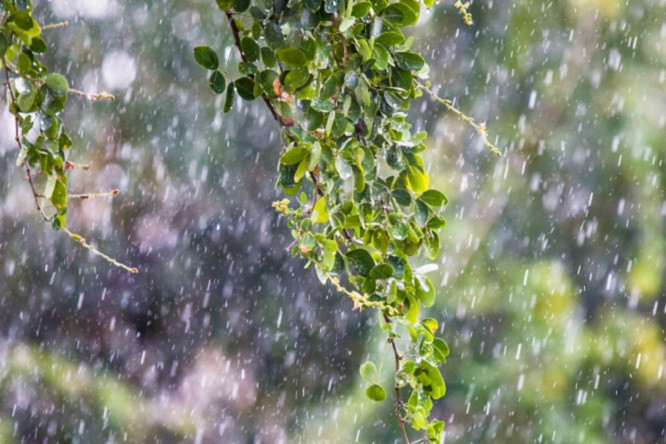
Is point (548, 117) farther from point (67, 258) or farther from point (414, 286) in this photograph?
point (414, 286)

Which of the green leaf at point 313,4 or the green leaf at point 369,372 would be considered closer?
the green leaf at point 313,4

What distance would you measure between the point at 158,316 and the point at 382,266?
2818mm

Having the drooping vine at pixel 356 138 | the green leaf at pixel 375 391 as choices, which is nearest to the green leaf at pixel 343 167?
the drooping vine at pixel 356 138

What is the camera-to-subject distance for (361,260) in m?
0.69

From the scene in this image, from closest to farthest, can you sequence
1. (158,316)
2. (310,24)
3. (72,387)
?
1. (310,24)
2. (72,387)
3. (158,316)

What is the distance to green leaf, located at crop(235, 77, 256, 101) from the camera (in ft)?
2.24

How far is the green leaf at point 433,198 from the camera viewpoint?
697 mm

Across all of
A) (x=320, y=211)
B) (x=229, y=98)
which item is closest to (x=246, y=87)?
(x=229, y=98)

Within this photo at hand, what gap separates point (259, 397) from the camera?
3.42 m

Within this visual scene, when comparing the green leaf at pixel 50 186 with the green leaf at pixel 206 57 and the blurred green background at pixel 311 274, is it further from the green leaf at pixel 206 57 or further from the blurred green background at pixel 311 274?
the blurred green background at pixel 311 274

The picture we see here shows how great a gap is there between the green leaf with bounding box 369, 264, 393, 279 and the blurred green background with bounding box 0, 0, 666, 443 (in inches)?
98.4

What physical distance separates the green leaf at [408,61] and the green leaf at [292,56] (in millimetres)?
78

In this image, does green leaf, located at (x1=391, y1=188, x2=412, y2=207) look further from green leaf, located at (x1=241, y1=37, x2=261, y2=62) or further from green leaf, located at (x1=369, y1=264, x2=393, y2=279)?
green leaf, located at (x1=241, y1=37, x2=261, y2=62)

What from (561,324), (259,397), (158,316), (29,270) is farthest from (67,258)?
(561,324)
